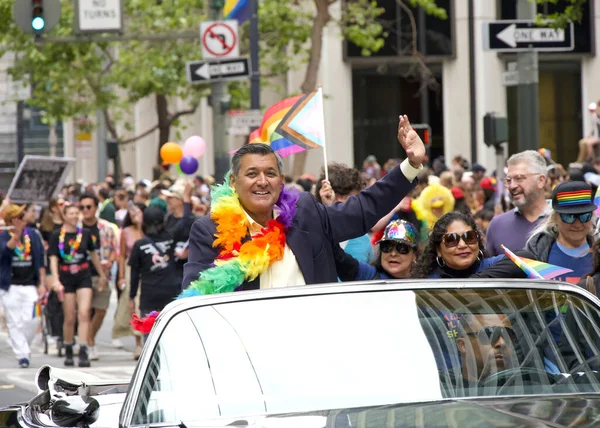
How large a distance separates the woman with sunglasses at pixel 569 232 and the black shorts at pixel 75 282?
8406 millimetres

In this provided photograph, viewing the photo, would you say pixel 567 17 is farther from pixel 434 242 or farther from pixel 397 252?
pixel 434 242

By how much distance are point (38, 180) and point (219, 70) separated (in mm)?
2908

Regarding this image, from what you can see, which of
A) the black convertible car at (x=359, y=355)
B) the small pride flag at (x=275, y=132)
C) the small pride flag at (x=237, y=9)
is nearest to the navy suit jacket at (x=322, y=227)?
the black convertible car at (x=359, y=355)

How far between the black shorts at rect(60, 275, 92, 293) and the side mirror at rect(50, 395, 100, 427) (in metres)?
10.4

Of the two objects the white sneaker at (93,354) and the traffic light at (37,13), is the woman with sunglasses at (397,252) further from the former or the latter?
the traffic light at (37,13)

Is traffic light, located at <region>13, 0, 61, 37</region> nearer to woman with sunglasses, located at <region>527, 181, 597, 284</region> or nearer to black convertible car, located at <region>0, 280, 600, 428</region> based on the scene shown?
woman with sunglasses, located at <region>527, 181, 597, 284</region>

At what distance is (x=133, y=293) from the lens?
1484 centimetres

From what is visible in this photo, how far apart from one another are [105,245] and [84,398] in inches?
465

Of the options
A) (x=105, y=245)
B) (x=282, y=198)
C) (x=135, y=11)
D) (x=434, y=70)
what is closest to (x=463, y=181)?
(x=105, y=245)

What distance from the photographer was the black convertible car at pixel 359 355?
420cm

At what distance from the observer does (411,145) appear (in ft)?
18.9

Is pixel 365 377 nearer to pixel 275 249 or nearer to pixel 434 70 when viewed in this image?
pixel 275 249

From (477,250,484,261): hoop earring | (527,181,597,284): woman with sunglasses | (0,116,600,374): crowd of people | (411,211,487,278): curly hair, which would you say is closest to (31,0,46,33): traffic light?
(0,116,600,374): crowd of people

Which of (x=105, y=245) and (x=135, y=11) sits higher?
(x=135, y=11)
